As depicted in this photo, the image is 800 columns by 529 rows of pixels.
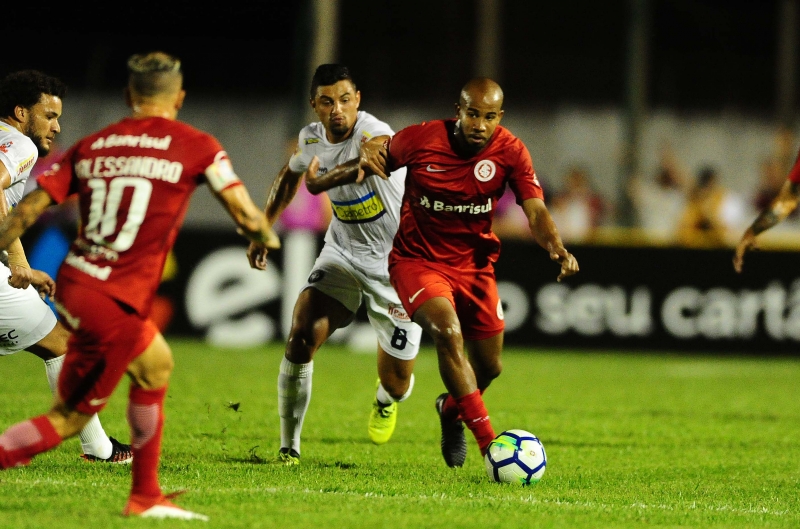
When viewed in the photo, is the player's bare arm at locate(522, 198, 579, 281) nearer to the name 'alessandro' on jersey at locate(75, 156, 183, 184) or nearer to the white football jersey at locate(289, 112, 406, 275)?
the white football jersey at locate(289, 112, 406, 275)

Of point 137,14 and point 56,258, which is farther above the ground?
point 137,14

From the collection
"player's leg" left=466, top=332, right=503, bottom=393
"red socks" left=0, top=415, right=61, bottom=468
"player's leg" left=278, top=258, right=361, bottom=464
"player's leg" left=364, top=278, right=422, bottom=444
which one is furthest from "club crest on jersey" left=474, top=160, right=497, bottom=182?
"red socks" left=0, top=415, right=61, bottom=468

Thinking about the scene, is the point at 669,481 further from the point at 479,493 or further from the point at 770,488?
the point at 479,493

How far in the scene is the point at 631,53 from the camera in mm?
19672

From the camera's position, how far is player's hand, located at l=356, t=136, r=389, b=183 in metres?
7.13

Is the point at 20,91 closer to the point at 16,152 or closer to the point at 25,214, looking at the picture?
the point at 16,152

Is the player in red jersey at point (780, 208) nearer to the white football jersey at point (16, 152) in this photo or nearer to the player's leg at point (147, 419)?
the player's leg at point (147, 419)

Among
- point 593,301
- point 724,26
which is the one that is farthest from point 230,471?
point 724,26

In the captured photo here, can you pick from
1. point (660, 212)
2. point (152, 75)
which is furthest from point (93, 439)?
point (660, 212)

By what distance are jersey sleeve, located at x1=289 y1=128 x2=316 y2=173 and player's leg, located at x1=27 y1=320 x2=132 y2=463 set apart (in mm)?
1814

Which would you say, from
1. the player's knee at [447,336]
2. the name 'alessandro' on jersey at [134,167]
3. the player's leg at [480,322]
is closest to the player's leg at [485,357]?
the player's leg at [480,322]

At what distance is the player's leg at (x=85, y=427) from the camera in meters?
7.04

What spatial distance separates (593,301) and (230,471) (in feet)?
32.3

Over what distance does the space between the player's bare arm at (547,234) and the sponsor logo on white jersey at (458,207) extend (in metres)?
0.27
